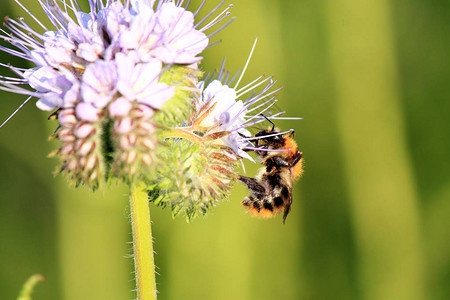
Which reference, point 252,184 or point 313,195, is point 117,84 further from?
point 313,195

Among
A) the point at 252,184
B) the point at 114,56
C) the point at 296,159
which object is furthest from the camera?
the point at 296,159

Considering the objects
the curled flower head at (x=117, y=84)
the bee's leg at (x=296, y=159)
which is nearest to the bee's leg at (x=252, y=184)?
the bee's leg at (x=296, y=159)

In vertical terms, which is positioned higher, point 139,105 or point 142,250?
point 139,105

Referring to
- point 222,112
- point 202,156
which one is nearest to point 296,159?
point 222,112

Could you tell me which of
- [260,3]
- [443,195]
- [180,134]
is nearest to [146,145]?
[180,134]

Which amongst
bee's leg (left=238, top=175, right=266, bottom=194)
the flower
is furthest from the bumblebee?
the flower

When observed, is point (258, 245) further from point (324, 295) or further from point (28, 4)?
point (28, 4)
